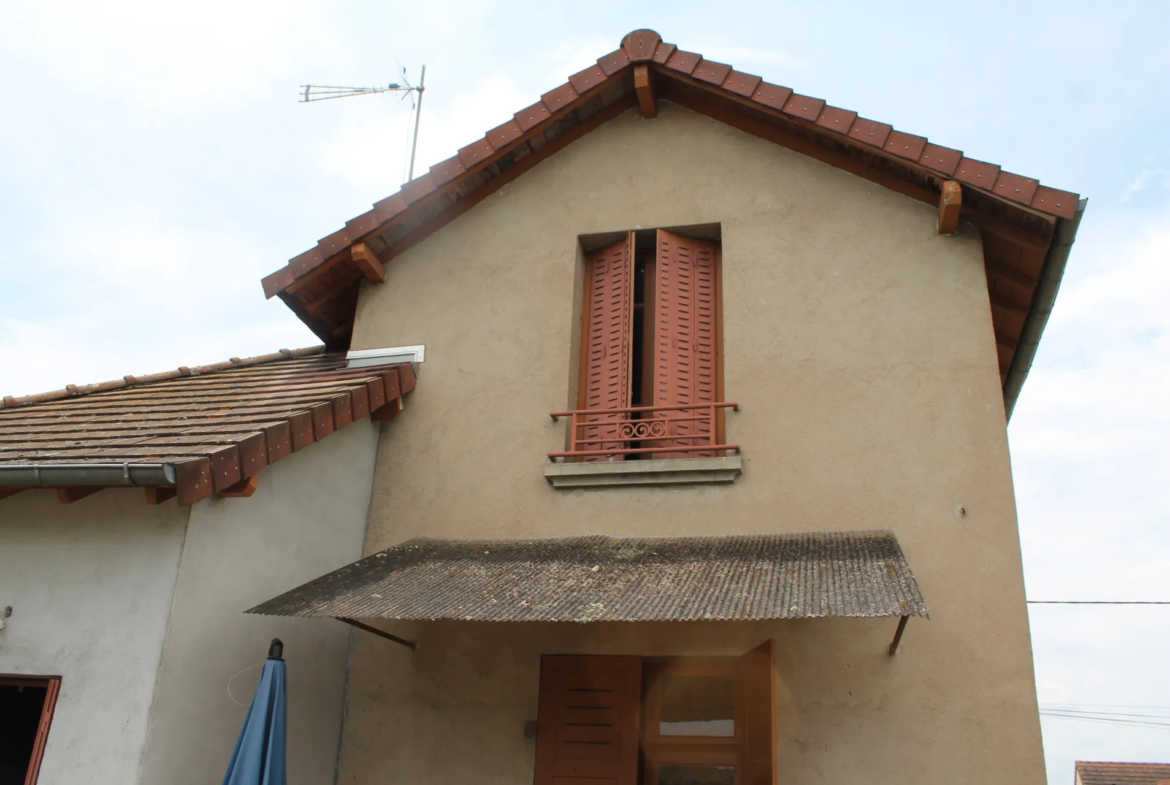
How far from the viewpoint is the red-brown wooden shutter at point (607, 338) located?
7762mm

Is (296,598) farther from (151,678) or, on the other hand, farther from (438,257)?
(438,257)

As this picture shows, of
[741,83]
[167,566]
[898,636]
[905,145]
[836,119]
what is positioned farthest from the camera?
[741,83]

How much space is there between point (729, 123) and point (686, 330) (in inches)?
77.2

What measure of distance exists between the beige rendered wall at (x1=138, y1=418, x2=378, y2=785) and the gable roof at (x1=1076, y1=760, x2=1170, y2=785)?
24399 mm

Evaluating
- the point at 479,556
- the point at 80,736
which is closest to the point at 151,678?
the point at 80,736

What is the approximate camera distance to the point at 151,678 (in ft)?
18.9

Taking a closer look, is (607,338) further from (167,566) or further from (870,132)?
(167,566)

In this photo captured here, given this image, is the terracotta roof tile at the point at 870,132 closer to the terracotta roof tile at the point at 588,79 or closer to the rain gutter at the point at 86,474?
the terracotta roof tile at the point at 588,79

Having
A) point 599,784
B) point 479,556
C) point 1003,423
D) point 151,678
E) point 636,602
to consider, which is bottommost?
point 599,784

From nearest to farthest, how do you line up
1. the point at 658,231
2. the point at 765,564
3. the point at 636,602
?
the point at 636,602 → the point at 765,564 → the point at 658,231

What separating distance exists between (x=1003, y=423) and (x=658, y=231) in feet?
10.5

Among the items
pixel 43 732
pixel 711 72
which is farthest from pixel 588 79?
pixel 43 732

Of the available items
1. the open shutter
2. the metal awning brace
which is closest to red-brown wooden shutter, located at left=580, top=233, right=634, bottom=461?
the metal awning brace

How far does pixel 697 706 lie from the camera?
6727mm
